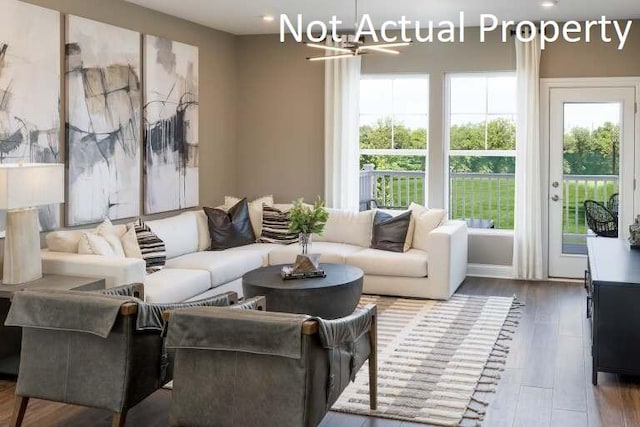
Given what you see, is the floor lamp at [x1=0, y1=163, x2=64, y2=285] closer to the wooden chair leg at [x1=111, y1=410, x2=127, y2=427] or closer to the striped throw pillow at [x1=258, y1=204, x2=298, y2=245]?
the wooden chair leg at [x1=111, y1=410, x2=127, y2=427]

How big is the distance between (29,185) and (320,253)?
3.12 meters

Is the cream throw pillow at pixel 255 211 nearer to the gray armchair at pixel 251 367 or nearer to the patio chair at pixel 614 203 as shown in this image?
the patio chair at pixel 614 203

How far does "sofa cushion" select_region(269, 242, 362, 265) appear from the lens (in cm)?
683

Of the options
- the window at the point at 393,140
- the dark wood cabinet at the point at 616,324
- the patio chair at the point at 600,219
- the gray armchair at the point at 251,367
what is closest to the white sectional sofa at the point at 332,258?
the window at the point at 393,140

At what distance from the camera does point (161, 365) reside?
11.5 feet

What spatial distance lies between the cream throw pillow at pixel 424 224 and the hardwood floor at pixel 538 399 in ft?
5.55

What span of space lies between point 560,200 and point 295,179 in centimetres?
292

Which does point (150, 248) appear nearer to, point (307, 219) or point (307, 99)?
point (307, 219)

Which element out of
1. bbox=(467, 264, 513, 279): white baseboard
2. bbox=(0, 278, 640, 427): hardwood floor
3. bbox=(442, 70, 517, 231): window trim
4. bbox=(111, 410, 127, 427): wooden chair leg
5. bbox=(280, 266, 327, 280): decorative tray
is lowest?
bbox=(0, 278, 640, 427): hardwood floor

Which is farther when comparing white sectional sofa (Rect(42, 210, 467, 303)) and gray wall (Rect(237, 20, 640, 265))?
gray wall (Rect(237, 20, 640, 265))

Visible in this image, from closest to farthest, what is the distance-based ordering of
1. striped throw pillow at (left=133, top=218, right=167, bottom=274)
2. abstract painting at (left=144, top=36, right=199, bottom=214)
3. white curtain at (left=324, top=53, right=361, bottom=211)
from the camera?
striped throw pillow at (left=133, top=218, right=167, bottom=274) < abstract painting at (left=144, top=36, right=199, bottom=214) < white curtain at (left=324, top=53, right=361, bottom=211)

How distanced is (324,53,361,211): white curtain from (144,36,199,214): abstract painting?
58.0 inches

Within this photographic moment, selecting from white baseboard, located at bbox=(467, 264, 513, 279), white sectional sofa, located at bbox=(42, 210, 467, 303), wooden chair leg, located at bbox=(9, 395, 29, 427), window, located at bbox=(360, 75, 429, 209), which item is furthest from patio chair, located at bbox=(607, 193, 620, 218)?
wooden chair leg, located at bbox=(9, 395, 29, 427)

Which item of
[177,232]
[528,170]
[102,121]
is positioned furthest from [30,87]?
[528,170]
